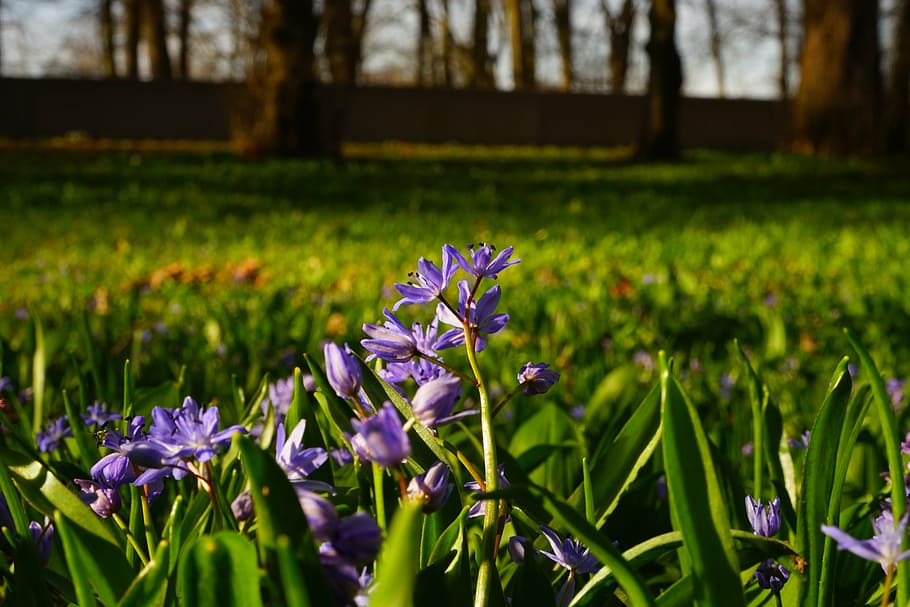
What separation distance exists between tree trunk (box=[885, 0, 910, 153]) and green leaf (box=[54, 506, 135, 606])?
20.0m

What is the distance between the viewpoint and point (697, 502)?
63 cm

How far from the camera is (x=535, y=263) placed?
212 inches

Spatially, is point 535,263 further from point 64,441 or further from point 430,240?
point 64,441

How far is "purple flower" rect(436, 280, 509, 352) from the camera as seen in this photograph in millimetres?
779

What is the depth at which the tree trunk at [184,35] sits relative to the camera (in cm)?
2829

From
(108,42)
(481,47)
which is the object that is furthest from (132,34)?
(481,47)

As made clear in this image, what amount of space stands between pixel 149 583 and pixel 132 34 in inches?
1278

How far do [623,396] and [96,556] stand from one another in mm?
1511

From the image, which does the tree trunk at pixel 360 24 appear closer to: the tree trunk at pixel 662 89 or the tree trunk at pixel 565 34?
the tree trunk at pixel 565 34

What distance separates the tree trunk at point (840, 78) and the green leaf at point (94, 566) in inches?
748

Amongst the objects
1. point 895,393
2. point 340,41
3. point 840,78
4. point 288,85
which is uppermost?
point 340,41

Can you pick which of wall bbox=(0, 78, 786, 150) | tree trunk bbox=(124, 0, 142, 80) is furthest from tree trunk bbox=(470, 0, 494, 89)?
tree trunk bbox=(124, 0, 142, 80)

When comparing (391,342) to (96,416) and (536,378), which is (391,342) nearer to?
(536,378)

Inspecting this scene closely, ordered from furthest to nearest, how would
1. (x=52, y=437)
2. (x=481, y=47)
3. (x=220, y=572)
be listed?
(x=481, y=47) → (x=52, y=437) → (x=220, y=572)
